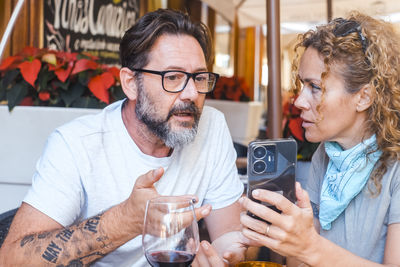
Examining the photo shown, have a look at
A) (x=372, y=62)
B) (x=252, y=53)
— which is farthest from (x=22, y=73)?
(x=252, y=53)

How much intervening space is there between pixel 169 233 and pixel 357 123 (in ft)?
2.60

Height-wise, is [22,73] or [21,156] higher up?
[22,73]

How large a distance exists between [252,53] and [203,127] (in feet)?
32.5

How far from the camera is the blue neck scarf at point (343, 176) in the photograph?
4.50 ft

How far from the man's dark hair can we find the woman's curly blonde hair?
1.68 feet

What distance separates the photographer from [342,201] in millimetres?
1396

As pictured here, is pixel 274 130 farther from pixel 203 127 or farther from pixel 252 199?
pixel 252 199

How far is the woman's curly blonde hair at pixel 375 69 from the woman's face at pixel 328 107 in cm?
2

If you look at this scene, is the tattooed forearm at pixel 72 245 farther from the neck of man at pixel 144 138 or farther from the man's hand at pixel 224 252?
the neck of man at pixel 144 138

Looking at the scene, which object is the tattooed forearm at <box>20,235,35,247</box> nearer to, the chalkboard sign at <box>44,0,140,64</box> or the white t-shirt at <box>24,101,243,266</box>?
the white t-shirt at <box>24,101,243,266</box>

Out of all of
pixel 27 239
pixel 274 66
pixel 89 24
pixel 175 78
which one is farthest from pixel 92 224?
pixel 89 24

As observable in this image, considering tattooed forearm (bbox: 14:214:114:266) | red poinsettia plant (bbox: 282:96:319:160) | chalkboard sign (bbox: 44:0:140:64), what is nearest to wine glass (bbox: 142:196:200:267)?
tattooed forearm (bbox: 14:214:114:266)

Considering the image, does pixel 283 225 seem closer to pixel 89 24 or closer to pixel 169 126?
pixel 169 126

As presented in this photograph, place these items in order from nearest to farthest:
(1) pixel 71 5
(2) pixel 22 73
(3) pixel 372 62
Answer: (3) pixel 372 62
(2) pixel 22 73
(1) pixel 71 5
